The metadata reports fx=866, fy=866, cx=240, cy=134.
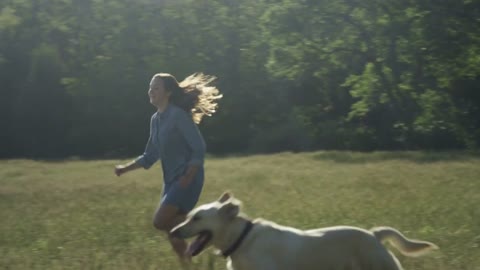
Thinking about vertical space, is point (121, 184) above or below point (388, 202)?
below

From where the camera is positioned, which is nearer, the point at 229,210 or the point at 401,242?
the point at 229,210

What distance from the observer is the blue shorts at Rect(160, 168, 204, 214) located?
8.38 meters

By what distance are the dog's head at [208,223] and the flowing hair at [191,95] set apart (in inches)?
79.2

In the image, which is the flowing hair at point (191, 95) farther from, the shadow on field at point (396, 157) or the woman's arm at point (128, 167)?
the shadow on field at point (396, 157)

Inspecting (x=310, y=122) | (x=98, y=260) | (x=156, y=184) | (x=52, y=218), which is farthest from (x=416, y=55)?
(x=98, y=260)

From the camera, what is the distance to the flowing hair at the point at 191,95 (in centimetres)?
865

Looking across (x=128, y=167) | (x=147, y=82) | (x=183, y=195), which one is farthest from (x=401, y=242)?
(x=147, y=82)

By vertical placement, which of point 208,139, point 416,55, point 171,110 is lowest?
point 208,139

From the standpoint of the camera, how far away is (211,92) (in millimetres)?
8891

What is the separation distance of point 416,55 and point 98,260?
2444 centimetres

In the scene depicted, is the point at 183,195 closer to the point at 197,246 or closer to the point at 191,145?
the point at 191,145

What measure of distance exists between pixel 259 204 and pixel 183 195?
7586mm

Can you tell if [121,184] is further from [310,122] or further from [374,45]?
[310,122]

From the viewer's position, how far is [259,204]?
626 inches
